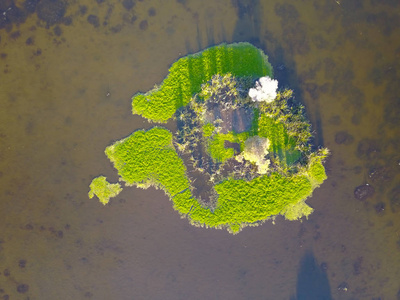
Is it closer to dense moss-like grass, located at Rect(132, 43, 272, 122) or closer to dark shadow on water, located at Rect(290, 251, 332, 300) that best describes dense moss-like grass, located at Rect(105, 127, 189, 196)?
dense moss-like grass, located at Rect(132, 43, 272, 122)

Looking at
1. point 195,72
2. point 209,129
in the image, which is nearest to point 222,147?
point 209,129

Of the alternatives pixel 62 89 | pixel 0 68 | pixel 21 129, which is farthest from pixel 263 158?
pixel 0 68

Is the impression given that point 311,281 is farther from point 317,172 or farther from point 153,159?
point 153,159

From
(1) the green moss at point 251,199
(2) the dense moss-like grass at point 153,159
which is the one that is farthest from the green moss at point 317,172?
(2) the dense moss-like grass at point 153,159

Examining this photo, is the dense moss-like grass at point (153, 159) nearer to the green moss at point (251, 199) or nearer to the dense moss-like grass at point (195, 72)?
the dense moss-like grass at point (195, 72)

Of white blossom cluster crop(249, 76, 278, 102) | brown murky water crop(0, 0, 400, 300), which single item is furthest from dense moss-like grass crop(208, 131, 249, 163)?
brown murky water crop(0, 0, 400, 300)

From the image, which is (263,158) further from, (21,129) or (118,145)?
(21,129)
